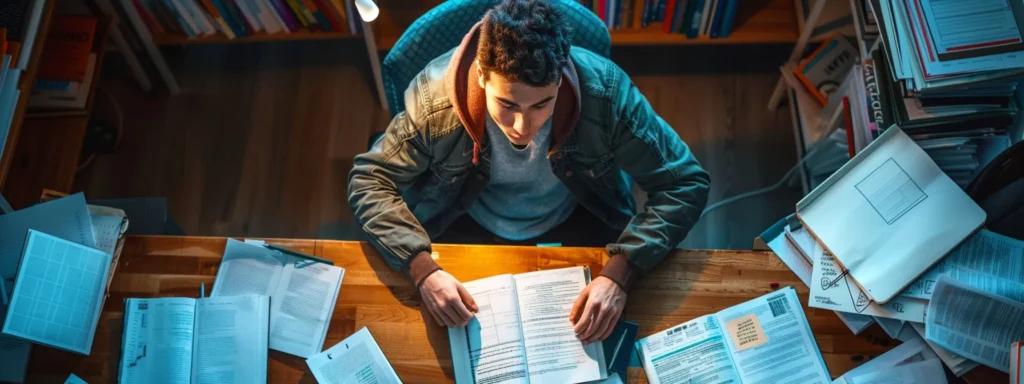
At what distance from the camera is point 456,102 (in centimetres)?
131

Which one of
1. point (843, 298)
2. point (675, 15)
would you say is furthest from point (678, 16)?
point (843, 298)

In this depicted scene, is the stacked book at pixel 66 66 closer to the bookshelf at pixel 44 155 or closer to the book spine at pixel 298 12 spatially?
the bookshelf at pixel 44 155

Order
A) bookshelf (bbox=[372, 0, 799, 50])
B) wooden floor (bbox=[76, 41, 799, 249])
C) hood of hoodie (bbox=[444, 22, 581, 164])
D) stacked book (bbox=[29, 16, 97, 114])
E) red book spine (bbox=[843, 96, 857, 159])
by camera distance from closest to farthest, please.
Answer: hood of hoodie (bbox=[444, 22, 581, 164]) < red book spine (bbox=[843, 96, 857, 159]) < stacked book (bbox=[29, 16, 97, 114]) < bookshelf (bbox=[372, 0, 799, 50]) < wooden floor (bbox=[76, 41, 799, 249])

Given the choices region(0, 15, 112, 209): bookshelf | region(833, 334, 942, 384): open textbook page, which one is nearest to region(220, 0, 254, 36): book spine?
region(0, 15, 112, 209): bookshelf

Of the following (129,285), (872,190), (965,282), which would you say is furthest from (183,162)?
(965,282)

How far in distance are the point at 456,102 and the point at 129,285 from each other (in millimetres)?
729

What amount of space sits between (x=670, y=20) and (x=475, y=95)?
99 cm

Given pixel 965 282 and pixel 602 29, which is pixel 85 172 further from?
pixel 965 282

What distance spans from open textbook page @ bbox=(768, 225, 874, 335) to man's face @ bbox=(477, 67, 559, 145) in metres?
0.55

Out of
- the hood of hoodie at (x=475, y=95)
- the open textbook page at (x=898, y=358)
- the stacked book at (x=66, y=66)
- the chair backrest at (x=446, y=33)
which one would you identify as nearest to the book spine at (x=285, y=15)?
the stacked book at (x=66, y=66)

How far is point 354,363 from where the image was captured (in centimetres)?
143

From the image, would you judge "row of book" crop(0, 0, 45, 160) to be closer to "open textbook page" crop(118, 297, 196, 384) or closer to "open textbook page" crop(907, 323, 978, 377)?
"open textbook page" crop(118, 297, 196, 384)

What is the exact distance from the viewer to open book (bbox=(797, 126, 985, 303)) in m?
1.42

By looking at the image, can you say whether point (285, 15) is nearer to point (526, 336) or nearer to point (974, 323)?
point (526, 336)
